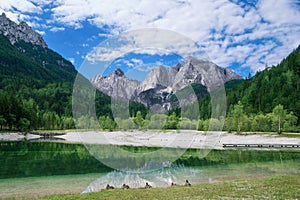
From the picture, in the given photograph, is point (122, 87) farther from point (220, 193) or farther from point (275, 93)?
point (275, 93)

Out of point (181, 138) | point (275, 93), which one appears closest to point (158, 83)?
point (181, 138)

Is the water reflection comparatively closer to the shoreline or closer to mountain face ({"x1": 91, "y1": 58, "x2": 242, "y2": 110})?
mountain face ({"x1": 91, "y1": 58, "x2": 242, "y2": 110})

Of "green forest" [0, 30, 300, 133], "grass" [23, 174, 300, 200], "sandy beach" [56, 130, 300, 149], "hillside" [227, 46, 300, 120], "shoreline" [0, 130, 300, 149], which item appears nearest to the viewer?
"grass" [23, 174, 300, 200]

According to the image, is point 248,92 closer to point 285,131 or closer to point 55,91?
point 285,131

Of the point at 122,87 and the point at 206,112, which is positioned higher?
the point at 206,112

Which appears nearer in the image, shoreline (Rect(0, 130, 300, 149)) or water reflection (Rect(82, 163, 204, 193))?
water reflection (Rect(82, 163, 204, 193))

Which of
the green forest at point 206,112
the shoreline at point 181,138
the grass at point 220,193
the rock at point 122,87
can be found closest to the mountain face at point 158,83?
the rock at point 122,87

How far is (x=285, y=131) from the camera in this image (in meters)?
69.8

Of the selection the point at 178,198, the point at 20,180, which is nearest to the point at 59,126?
the point at 20,180

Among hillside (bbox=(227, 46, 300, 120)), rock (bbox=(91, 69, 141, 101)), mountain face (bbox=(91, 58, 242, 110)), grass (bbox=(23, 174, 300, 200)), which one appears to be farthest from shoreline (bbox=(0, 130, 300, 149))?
grass (bbox=(23, 174, 300, 200))

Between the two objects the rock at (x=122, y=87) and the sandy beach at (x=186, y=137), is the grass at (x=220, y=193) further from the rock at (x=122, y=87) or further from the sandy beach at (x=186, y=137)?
the sandy beach at (x=186, y=137)

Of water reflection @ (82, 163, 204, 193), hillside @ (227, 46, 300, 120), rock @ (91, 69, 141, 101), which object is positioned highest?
hillside @ (227, 46, 300, 120)

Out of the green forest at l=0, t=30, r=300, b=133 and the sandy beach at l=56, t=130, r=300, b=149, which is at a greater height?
the green forest at l=0, t=30, r=300, b=133

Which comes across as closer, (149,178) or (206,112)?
(149,178)
